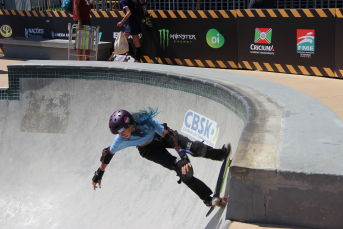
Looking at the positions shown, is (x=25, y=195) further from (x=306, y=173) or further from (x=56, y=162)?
(x=306, y=173)

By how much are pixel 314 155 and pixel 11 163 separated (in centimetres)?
581

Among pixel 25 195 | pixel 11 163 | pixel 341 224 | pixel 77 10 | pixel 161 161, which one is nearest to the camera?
pixel 341 224

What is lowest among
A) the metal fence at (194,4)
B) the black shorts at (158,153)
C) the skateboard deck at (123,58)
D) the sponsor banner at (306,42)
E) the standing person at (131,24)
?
the black shorts at (158,153)

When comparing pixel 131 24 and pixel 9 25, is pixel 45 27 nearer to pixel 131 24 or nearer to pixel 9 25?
pixel 9 25

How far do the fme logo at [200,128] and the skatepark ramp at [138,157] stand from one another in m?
0.12

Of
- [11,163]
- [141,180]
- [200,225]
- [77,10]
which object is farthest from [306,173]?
[77,10]

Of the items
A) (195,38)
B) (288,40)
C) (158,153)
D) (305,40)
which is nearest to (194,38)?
(195,38)

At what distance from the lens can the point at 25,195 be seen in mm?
6129

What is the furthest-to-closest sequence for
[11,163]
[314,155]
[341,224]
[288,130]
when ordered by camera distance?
[11,163]
[288,130]
[314,155]
[341,224]

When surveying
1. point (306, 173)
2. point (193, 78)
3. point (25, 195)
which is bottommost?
point (25, 195)

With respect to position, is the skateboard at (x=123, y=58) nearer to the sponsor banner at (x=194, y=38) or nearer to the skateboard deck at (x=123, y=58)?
the skateboard deck at (x=123, y=58)

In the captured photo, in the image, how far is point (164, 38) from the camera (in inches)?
443

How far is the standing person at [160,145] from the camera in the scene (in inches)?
150

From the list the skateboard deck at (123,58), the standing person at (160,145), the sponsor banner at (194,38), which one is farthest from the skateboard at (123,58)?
the standing person at (160,145)
